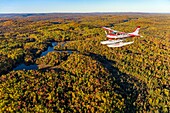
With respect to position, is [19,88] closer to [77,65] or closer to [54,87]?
[54,87]

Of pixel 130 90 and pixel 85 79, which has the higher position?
pixel 85 79

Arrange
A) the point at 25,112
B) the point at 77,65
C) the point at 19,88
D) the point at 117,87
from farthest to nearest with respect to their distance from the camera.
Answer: the point at 77,65, the point at 117,87, the point at 19,88, the point at 25,112

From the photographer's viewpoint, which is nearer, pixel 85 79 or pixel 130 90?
pixel 85 79

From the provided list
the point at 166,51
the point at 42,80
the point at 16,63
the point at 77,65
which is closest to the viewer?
the point at 42,80

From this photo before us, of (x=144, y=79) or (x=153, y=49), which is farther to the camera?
(x=153, y=49)

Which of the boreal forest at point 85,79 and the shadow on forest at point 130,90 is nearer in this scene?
the boreal forest at point 85,79

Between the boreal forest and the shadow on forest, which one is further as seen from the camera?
the shadow on forest

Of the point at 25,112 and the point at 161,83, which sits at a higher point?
the point at 25,112

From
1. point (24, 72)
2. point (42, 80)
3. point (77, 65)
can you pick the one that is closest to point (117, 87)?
point (77, 65)
